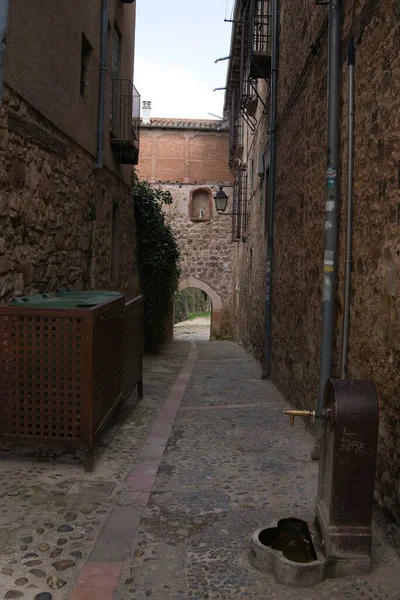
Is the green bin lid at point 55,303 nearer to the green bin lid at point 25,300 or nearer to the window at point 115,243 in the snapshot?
the green bin lid at point 25,300

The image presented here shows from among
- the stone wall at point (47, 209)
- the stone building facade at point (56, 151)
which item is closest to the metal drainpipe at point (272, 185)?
the stone building facade at point (56, 151)

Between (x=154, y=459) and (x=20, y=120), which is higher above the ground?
(x=20, y=120)

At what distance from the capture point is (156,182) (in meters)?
22.2

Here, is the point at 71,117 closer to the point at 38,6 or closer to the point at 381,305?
the point at 38,6

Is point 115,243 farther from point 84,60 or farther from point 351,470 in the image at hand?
point 351,470

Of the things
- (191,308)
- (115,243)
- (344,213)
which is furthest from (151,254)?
(191,308)

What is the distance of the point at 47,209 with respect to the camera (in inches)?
215

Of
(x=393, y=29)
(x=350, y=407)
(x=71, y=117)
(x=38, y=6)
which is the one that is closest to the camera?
(x=350, y=407)

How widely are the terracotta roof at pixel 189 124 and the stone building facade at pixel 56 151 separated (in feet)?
45.6

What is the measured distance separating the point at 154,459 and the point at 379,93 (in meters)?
3.18

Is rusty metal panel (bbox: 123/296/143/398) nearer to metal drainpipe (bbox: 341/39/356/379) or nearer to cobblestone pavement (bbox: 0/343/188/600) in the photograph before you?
cobblestone pavement (bbox: 0/343/188/600)

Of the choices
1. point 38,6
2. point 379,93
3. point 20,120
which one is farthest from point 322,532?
point 38,6

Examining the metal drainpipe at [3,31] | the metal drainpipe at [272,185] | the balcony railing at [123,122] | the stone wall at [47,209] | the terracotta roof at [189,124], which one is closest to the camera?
the metal drainpipe at [3,31]

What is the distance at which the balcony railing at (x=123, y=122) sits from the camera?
8422mm
